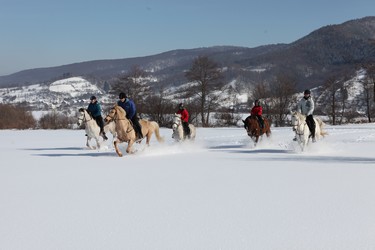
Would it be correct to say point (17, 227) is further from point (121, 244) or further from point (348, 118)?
point (348, 118)

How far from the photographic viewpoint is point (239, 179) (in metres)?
8.41

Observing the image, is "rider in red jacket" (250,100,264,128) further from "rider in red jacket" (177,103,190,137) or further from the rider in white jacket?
"rider in red jacket" (177,103,190,137)

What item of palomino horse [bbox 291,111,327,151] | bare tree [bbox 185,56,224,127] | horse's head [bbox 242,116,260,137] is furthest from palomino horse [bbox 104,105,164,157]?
bare tree [bbox 185,56,224,127]

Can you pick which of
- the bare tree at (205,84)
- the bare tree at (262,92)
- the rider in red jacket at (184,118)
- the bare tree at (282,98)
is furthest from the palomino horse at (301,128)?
the bare tree at (262,92)

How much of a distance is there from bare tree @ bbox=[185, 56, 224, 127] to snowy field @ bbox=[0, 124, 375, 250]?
30.8 m

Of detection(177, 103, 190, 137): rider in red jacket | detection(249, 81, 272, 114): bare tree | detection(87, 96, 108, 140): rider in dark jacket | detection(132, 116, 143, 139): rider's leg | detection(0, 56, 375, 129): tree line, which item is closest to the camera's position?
detection(132, 116, 143, 139): rider's leg

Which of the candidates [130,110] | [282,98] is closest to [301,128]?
[130,110]

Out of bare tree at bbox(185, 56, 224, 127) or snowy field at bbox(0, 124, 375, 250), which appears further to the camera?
bare tree at bbox(185, 56, 224, 127)

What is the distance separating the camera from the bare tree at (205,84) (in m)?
41.1

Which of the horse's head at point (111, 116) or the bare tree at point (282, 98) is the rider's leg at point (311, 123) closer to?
the horse's head at point (111, 116)

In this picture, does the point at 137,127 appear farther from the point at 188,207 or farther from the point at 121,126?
the point at 188,207

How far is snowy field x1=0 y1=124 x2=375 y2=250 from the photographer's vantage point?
4473 millimetres

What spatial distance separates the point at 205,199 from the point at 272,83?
151 feet

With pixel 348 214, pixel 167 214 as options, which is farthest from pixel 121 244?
pixel 348 214
